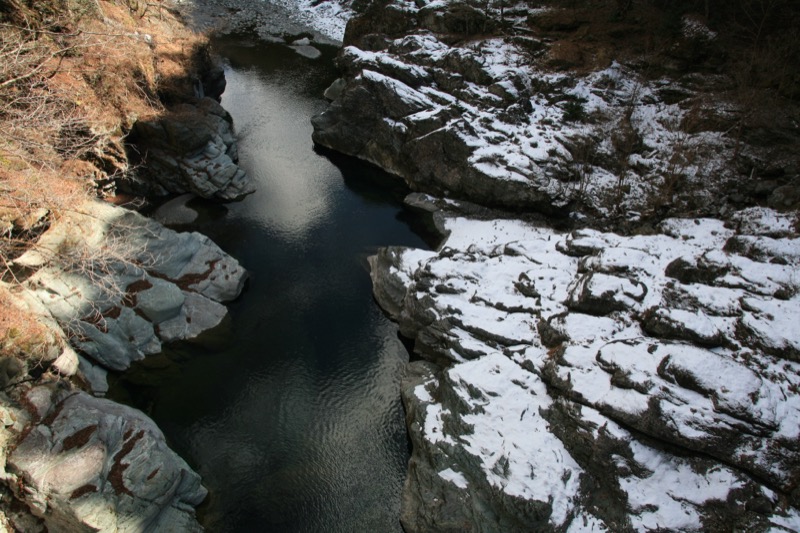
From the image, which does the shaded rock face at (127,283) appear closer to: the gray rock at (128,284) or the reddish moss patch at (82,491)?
the gray rock at (128,284)

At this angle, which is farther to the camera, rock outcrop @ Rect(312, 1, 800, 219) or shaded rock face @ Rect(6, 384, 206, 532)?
rock outcrop @ Rect(312, 1, 800, 219)

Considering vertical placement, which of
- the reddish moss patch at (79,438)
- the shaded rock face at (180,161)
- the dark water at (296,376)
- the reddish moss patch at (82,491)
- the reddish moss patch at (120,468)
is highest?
the shaded rock face at (180,161)

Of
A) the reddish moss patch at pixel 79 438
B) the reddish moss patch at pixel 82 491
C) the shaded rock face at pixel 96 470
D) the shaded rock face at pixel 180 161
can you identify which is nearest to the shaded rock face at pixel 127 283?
the shaded rock face at pixel 96 470

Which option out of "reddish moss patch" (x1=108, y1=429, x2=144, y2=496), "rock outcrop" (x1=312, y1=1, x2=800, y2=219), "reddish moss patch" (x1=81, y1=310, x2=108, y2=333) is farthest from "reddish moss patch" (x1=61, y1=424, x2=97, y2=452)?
"rock outcrop" (x1=312, y1=1, x2=800, y2=219)

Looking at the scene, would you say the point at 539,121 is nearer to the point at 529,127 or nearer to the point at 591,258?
the point at 529,127

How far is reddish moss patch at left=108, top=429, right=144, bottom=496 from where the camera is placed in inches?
399

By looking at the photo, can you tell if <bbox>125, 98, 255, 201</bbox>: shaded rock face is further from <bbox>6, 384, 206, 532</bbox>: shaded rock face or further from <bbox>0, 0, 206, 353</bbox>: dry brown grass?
<bbox>6, 384, 206, 532</bbox>: shaded rock face

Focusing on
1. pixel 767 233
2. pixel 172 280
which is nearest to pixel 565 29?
pixel 767 233

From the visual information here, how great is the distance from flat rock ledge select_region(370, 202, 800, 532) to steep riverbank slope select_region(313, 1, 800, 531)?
0.05 metres

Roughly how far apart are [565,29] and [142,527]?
31.6 m

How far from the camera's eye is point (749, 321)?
469 inches

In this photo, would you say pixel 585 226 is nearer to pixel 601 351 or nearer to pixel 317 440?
pixel 601 351

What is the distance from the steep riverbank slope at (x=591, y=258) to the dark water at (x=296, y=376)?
1271 millimetres

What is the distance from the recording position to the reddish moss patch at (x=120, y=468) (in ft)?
33.2
